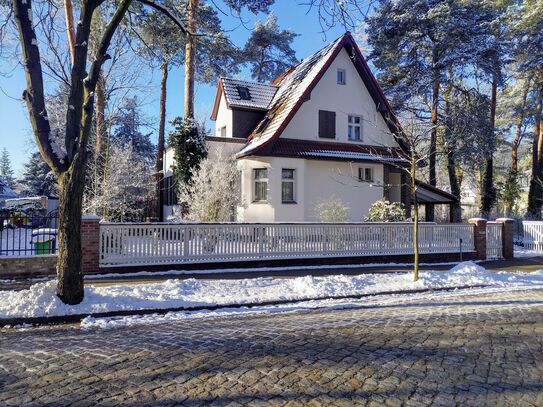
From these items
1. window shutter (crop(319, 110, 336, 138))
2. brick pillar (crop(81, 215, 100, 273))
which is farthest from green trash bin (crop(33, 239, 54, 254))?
window shutter (crop(319, 110, 336, 138))

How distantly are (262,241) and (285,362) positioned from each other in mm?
8045

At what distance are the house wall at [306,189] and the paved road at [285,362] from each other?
11.7 meters

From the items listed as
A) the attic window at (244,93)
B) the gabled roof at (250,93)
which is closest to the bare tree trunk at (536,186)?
the gabled roof at (250,93)

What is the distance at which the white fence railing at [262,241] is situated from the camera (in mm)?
10883

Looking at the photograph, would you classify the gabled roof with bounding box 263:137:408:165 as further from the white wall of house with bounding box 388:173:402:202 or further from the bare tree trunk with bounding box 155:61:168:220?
the bare tree trunk with bounding box 155:61:168:220

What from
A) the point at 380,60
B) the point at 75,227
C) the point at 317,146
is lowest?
the point at 75,227

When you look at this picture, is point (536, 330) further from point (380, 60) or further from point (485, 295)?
point (380, 60)

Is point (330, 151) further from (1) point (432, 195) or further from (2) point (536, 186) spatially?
(2) point (536, 186)

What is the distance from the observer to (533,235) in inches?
755

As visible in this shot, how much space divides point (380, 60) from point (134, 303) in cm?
2303

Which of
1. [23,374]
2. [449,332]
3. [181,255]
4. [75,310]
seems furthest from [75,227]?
[449,332]

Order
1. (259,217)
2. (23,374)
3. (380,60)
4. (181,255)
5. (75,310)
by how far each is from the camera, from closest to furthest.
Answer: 1. (23,374)
2. (75,310)
3. (181,255)
4. (259,217)
5. (380,60)

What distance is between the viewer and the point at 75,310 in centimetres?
691

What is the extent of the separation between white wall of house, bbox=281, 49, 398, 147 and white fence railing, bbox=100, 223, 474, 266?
7211mm
